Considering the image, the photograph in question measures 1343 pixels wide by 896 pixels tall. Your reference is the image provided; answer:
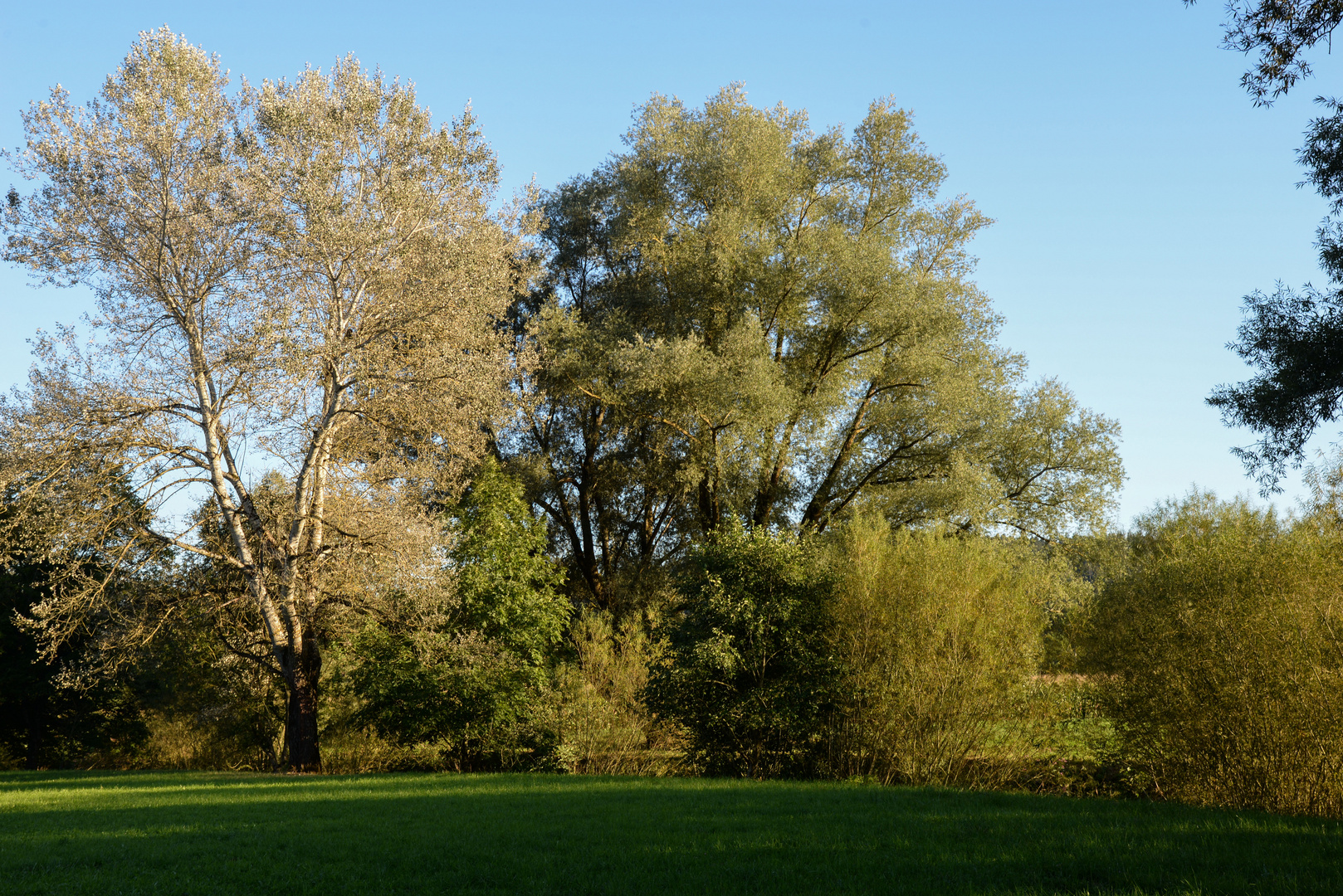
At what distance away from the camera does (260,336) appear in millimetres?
17125

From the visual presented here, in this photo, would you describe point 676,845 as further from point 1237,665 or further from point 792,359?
point 792,359

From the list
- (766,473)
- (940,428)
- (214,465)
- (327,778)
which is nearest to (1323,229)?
(940,428)

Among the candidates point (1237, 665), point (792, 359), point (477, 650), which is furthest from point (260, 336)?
point (1237, 665)

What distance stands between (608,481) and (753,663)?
409 inches

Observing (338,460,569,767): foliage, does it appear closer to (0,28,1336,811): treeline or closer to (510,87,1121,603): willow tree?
(0,28,1336,811): treeline

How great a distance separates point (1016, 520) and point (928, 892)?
54.7ft

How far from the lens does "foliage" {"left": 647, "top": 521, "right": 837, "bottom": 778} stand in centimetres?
1485

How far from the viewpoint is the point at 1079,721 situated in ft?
43.2

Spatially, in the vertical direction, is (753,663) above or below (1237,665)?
above

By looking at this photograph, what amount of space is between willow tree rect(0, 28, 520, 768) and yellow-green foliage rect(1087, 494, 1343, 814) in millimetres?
12329

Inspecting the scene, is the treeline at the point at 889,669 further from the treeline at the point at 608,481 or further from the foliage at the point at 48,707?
the foliage at the point at 48,707

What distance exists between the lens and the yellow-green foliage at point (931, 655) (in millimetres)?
13742

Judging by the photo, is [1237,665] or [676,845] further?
[1237,665]

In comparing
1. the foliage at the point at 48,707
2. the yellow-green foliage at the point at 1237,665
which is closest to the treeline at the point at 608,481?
the yellow-green foliage at the point at 1237,665
